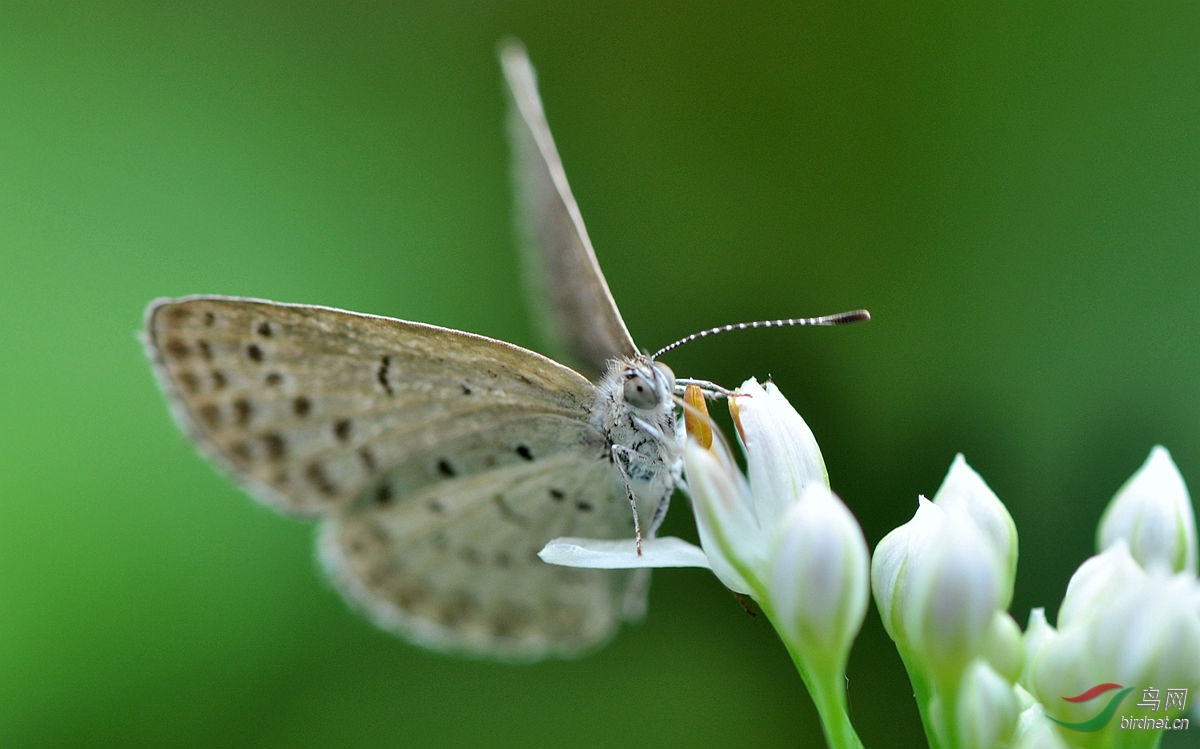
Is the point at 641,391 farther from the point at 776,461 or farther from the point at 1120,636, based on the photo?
the point at 1120,636

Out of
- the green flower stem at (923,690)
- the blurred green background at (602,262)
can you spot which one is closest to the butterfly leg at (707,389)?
the green flower stem at (923,690)

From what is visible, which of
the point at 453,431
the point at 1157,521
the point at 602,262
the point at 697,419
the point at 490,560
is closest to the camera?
the point at 1157,521

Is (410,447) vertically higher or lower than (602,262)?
lower

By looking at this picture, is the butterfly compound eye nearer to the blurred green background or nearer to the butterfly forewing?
the butterfly forewing

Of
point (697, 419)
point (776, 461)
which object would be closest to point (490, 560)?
point (697, 419)

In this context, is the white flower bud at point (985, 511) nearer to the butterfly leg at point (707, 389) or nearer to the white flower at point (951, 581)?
the white flower at point (951, 581)

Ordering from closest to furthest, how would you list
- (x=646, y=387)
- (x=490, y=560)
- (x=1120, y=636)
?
(x=1120, y=636)
(x=646, y=387)
(x=490, y=560)

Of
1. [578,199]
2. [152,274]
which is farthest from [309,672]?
[578,199]
